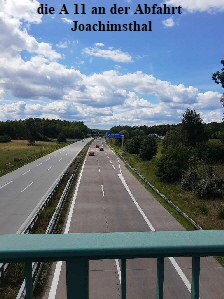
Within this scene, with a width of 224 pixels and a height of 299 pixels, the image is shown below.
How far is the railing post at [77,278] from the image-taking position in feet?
5.95

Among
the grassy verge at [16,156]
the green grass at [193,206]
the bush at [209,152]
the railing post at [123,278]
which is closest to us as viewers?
the railing post at [123,278]

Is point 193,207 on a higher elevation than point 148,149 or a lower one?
lower

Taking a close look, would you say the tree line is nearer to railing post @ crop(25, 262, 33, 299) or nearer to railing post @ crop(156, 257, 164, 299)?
railing post @ crop(156, 257, 164, 299)

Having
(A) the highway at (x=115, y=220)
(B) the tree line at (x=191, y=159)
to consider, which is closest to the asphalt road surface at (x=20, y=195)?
(A) the highway at (x=115, y=220)

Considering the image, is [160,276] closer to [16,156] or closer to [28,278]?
[28,278]

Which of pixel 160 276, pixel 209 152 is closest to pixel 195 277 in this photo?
pixel 160 276

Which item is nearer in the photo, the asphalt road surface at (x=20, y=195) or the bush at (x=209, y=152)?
the asphalt road surface at (x=20, y=195)

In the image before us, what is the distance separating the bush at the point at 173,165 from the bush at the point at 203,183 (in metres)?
2.67

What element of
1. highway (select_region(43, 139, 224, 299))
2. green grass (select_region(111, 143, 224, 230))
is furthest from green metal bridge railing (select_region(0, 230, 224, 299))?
green grass (select_region(111, 143, 224, 230))

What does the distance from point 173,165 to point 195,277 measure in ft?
89.1

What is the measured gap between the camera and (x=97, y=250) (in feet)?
5.77

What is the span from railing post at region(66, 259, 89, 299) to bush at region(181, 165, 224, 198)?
2153 centimetres

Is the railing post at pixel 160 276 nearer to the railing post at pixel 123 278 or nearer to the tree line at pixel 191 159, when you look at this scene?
the railing post at pixel 123 278

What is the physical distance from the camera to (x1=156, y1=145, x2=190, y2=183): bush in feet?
92.6
